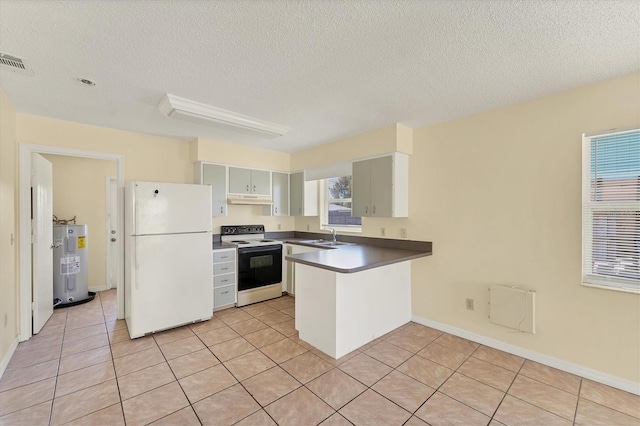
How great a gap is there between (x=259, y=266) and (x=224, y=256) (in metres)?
0.55

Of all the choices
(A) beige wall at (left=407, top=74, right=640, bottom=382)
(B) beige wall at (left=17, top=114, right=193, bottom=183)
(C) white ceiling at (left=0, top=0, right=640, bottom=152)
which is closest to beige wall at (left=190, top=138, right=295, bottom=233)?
(B) beige wall at (left=17, top=114, right=193, bottom=183)

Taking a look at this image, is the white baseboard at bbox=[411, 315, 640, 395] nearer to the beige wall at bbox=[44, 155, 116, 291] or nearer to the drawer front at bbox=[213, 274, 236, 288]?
the drawer front at bbox=[213, 274, 236, 288]

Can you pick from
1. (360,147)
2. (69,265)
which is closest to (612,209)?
(360,147)

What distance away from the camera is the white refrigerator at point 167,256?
3027 millimetres

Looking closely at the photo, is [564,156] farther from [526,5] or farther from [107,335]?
[107,335]

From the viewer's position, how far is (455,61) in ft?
6.52

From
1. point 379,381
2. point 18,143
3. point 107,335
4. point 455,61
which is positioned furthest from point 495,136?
point 18,143

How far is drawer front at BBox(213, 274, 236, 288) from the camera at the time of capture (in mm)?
3799

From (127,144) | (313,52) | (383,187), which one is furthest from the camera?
(127,144)

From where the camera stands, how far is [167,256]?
3.21 metres

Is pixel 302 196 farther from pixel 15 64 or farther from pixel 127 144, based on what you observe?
pixel 15 64

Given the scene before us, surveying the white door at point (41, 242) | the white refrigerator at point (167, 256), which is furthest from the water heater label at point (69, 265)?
the white refrigerator at point (167, 256)

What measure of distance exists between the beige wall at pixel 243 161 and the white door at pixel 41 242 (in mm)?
1698

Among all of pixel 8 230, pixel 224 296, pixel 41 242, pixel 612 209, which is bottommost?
pixel 224 296
